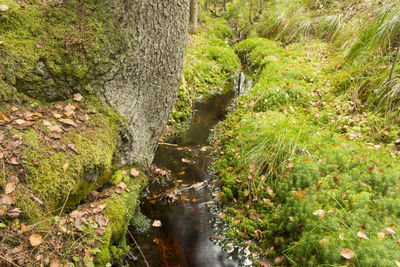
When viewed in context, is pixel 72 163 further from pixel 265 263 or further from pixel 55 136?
pixel 265 263

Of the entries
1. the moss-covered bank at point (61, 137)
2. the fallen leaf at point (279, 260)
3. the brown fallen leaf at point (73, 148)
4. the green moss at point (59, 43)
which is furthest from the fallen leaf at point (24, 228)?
the fallen leaf at point (279, 260)

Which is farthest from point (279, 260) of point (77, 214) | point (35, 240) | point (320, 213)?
point (35, 240)

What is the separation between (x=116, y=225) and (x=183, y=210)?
137cm

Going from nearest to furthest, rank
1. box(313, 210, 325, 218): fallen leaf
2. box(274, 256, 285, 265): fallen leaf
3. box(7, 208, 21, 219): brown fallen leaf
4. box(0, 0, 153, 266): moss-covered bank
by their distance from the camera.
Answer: box(7, 208, 21, 219): brown fallen leaf, box(0, 0, 153, 266): moss-covered bank, box(313, 210, 325, 218): fallen leaf, box(274, 256, 285, 265): fallen leaf

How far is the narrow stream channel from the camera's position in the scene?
3.00 meters

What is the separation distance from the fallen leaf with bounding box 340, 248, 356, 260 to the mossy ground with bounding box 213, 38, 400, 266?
57 millimetres

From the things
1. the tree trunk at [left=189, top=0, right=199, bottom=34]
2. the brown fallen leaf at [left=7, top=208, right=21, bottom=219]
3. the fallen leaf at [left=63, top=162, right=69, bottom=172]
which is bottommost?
the brown fallen leaf at [left=7, top=208, right=21, bottom=219]

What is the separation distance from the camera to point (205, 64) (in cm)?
847

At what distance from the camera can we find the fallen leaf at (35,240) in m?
1.82

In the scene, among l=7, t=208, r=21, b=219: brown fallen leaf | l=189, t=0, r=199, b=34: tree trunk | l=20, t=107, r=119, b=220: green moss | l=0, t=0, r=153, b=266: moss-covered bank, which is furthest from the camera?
l=189, t=0, r=199, b=34: tree trunk

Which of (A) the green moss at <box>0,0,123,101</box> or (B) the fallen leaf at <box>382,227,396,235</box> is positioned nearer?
(B) the fallen leaf at <box>382,227,396,235</box>

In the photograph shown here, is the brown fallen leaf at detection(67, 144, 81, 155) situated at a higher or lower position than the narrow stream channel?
higher

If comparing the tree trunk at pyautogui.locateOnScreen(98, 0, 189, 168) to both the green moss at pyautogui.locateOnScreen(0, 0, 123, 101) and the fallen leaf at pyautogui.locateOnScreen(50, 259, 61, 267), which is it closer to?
→ the green moss at pyautogui.locateOnScreen(0, 0, 123, 101)

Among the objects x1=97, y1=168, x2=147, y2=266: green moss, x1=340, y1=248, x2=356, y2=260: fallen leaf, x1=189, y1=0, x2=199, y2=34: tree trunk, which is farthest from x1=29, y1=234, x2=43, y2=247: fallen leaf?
x1=189, y1=0, x2=199, y2=34: tree trunk
